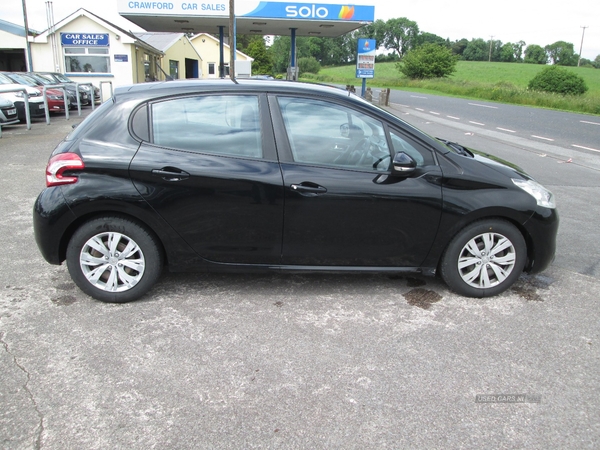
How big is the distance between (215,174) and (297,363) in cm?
150

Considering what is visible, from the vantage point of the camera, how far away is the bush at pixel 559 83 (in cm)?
3462

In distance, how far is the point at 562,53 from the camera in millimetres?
113062

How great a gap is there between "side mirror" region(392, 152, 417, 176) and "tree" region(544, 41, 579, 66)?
123 metres

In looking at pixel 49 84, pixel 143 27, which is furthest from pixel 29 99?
pixel 143 27

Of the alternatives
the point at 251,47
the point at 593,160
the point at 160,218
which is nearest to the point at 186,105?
the point at 160,218

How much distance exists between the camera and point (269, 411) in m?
2.74

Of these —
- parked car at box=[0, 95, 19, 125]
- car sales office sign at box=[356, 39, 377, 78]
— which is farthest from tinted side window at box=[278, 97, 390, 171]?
car sales office sign at box=[356, 39, 377, 78]

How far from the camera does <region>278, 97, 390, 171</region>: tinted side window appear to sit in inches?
154

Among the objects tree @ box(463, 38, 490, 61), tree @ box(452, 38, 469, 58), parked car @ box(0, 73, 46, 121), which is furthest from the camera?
tree @ box(452, 38, 469, 58)

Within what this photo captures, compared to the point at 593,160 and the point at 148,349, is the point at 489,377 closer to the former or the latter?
the point at 148,349

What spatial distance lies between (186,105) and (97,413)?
226 cm

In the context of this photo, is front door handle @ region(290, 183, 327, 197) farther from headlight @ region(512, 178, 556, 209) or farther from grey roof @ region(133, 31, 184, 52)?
grey roof @ region(133, 31, 184, 52)

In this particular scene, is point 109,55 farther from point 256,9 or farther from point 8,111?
point 8,111

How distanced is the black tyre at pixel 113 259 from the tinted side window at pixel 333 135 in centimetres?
134
